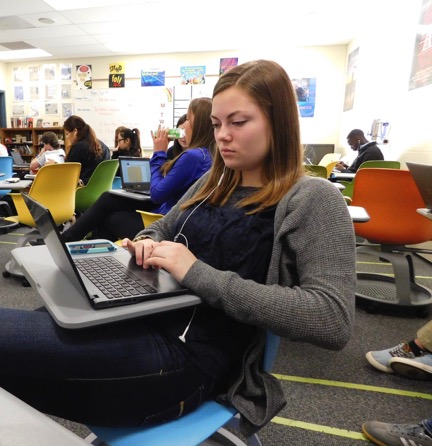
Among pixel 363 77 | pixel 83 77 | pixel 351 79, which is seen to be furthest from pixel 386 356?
pixel 83 77

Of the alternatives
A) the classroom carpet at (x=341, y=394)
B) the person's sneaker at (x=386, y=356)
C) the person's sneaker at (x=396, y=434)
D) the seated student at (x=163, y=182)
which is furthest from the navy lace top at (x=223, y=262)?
the person's sneaker at (x=386, y=356)

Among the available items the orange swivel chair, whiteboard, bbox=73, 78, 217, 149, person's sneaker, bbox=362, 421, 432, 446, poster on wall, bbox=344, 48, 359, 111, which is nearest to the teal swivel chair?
whiteboard, bbox=73, 78, 217, 149

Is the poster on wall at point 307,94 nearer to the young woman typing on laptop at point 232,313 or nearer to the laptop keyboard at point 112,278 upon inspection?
the young woman typing on laptop at point 232,313

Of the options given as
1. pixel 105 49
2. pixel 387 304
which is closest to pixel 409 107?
pixel 387 304

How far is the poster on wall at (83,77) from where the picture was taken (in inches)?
285

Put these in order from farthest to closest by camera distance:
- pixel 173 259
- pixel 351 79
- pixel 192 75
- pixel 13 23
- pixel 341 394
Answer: pixel 192 75, pixel 351 79, pixel 13 23, pixel 341 394, pixel 173 259

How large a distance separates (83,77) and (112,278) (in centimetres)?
757

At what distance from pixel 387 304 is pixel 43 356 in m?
2.05

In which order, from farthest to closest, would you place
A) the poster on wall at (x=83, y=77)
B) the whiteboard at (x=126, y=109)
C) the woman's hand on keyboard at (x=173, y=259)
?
1. the poster on wall at (x=83, y=77)
2. the whiteboard at (x=126, y=109)
3. the woman's hand on keyboard at (x=173, y=259)

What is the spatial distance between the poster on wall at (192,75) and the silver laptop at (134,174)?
14.9 feet

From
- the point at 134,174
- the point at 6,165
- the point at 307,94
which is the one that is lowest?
the point at 6,165

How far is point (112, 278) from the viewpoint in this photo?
755 mm

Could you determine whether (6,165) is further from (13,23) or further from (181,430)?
(181,430)

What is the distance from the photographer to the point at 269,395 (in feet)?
2.28
